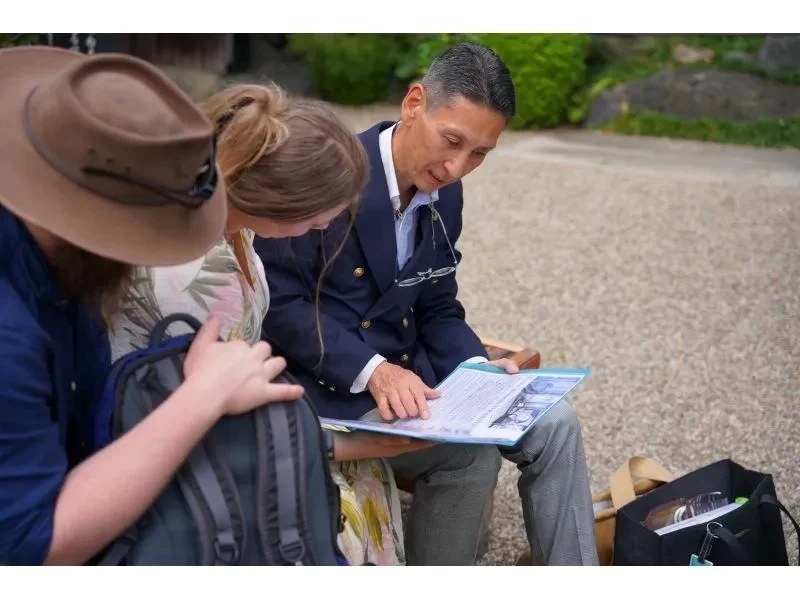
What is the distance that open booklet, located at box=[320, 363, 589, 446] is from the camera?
2039 millimetres

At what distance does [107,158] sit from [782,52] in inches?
395

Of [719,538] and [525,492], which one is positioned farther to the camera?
[525,492]

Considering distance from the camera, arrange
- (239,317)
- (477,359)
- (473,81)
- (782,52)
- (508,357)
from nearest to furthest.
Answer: (239,317) < (473,81) < (477,359) < (508,357) < (782,52)

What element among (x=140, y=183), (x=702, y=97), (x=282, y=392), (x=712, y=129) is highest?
(x=140, y=183)

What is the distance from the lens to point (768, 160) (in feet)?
27.5

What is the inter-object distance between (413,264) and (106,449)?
4.06 feet

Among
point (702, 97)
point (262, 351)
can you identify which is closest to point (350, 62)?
point (702, 97)

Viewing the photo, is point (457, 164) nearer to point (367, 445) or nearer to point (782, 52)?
point (367, 445)

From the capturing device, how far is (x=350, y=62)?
35.3ft

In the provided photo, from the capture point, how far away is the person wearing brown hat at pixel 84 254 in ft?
4.50

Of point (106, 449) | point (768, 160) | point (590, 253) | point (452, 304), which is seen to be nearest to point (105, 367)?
point (106, 449)

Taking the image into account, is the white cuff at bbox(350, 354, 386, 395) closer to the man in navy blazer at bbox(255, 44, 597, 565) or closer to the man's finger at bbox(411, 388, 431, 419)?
the man in navy blazer at bbox(255, 44, 597, 565)

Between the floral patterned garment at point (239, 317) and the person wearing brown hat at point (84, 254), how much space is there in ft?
1.07

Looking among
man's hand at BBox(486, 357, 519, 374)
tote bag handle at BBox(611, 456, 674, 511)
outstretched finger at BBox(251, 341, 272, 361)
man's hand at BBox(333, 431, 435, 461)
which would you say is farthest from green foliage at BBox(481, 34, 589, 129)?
outstretched finger at BBox(251, 341, 272, 361)
